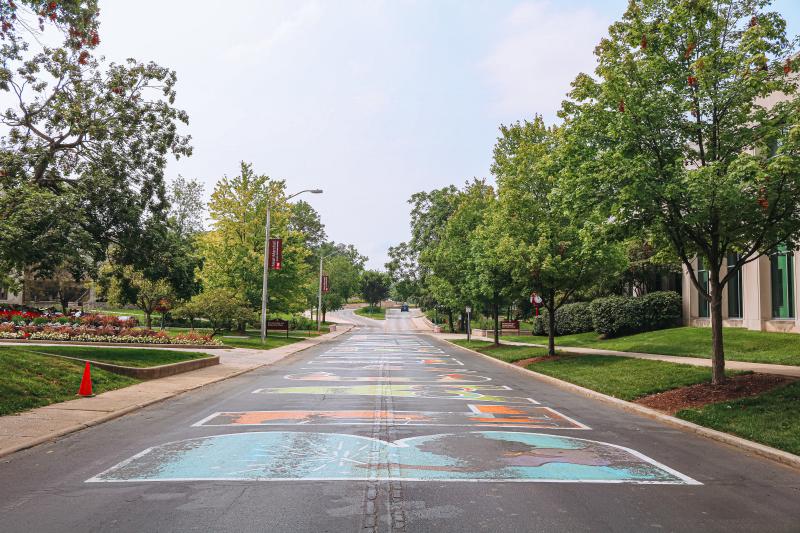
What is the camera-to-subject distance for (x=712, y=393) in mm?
12922

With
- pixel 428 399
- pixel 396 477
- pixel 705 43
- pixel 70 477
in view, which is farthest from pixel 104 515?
pixel 705 43

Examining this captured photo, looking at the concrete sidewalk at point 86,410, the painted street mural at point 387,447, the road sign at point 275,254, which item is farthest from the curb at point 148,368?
the road sign at point 275,254

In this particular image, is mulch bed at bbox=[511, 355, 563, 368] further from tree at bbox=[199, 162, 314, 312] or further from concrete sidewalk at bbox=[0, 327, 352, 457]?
tree at bbox=[199, 162, 314, 312]

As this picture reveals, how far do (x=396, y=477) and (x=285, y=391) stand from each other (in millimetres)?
8884

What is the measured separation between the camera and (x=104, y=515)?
5305 millimetres

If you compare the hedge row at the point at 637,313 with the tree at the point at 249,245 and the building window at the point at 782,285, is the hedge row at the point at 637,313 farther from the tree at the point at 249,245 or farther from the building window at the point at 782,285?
the tree at the point at 249,245

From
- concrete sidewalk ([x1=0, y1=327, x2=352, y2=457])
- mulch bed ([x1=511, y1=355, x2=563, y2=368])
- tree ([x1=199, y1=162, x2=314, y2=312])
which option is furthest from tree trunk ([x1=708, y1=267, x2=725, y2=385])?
tree ([x1=199, y1=162, x2=314, y2=312])

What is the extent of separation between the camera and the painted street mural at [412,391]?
47.0 feet

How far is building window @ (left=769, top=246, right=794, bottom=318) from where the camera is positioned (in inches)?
968

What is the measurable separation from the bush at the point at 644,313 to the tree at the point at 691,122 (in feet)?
63.6

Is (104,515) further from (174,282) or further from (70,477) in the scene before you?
(174,282)

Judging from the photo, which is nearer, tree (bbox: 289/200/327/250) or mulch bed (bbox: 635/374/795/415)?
mulch bed (bbox: 635/374/795/415)

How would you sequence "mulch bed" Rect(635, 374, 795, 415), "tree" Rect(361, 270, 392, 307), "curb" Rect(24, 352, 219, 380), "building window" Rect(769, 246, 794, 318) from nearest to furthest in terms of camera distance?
"mulch bed" Rect(635, 374, 795, 415) → "curb" Rect(24, 352, 219, 380) → "building window" Rect(769, 246, 794, 318) → "tree" Rect(361, 270, 392, 307)

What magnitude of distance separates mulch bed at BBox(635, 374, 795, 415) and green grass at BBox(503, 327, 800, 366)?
498 cm
